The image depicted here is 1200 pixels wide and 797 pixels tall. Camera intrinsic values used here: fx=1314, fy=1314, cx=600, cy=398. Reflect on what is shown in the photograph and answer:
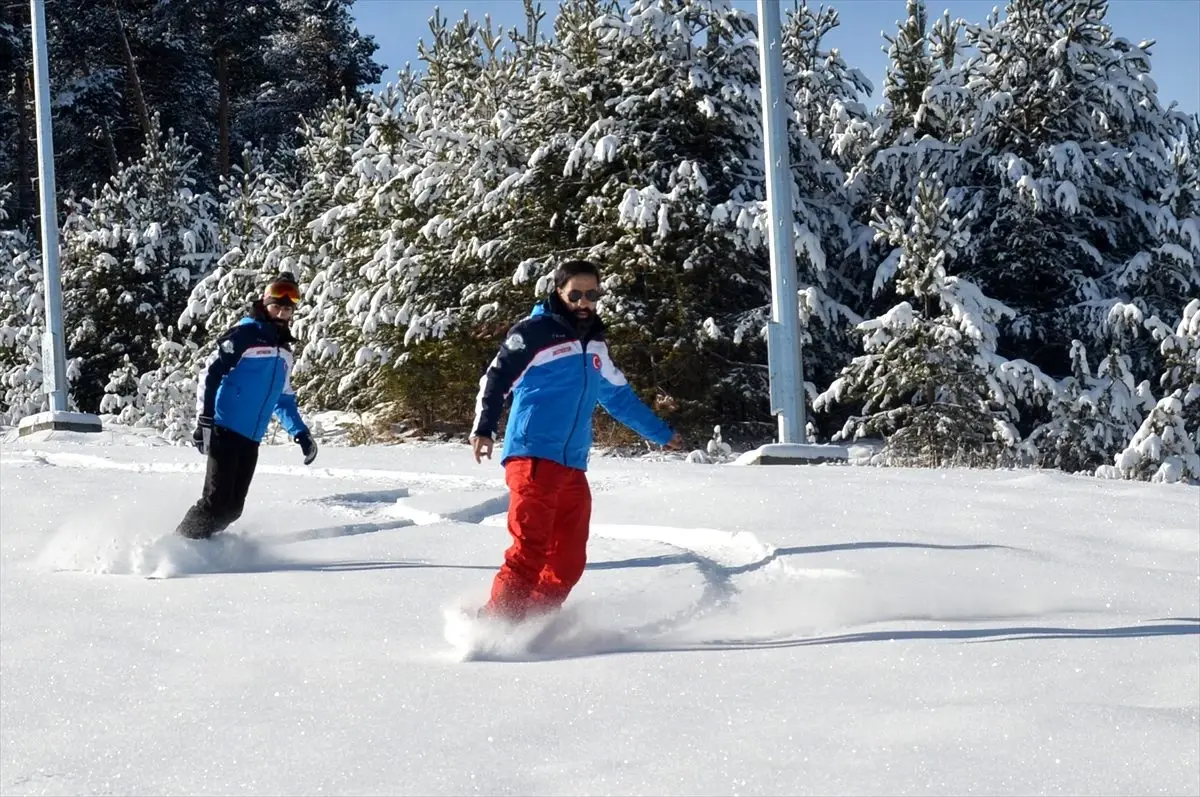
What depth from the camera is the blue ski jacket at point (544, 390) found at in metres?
5.22

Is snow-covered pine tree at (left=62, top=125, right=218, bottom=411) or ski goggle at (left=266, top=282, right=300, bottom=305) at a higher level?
snow-covered pine tree at (left=62, top=125, right=218, bottom=411)

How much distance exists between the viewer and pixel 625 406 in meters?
5.68

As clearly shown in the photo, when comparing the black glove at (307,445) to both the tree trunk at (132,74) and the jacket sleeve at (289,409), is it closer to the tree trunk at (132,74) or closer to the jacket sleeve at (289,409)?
the jacket sleeve at (289,409)

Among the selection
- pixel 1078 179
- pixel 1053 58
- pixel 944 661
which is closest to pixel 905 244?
pixel 1078 179

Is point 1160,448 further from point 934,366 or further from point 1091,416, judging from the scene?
point 934,366

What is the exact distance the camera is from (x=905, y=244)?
49.2ft

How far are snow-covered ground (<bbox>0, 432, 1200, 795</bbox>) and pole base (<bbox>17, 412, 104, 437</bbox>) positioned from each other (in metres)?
7.44

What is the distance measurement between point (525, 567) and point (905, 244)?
35.7 ft

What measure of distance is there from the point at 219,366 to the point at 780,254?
5198mm

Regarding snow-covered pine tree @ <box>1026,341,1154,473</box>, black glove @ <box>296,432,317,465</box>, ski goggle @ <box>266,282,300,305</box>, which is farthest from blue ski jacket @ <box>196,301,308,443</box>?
snow-covered pine tree @ <box>1026,341,1154,473</box>

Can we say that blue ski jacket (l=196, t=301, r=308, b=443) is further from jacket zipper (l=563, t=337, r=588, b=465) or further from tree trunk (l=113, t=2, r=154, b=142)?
tree trunk (l=113, t=2, r=154, b=142)

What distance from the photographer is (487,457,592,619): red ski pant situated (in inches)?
198

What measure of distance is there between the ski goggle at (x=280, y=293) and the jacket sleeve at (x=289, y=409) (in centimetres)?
40

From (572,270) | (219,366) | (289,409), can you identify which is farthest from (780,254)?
(572,270)
